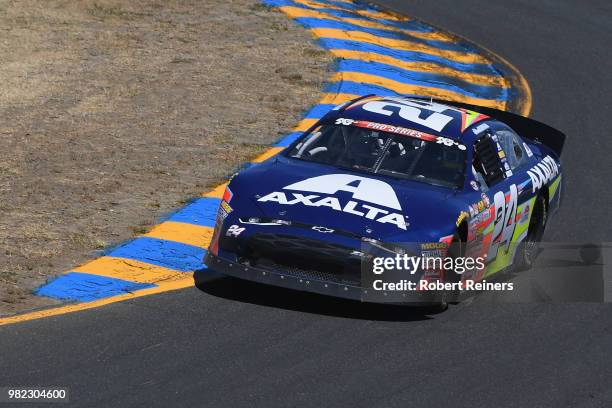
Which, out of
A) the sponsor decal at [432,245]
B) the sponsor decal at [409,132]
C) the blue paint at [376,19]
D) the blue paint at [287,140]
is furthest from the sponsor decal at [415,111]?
the blue paint at [376,19]

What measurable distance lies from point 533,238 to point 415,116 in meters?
1.56

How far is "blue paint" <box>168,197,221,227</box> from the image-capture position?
12.0 meters

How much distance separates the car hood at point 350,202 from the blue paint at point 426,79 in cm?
778

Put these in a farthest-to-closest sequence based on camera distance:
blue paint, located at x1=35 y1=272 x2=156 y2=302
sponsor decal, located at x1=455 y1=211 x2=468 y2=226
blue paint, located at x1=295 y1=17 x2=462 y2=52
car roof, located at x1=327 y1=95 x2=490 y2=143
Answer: blue paint, located at x1=295 y1=17 x2=462 y2=52, car roof, located at x1=327 y1=95 x2=490 y2=143, blue paint, located at x1=35 y1=272 x2=156 y2=302, sponsor decal, located at x1=455 y1=211 x2=468 y2=226

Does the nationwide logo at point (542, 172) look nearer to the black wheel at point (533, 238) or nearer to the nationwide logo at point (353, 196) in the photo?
the black wheel at point (533, 238)

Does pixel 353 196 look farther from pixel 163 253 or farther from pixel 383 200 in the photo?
pixel 163 253

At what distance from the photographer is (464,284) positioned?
10.0 m

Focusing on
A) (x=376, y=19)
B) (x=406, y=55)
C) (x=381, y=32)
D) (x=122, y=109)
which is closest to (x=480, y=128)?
(x=122, y=109)

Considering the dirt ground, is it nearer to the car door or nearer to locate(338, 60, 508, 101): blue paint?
locate(338, 60, 508, 101): blue paint

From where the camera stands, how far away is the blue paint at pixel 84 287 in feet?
32.6

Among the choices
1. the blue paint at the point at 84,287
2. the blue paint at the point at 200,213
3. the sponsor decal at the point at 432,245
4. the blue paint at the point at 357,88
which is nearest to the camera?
the sponsor decal at the point at 432,245

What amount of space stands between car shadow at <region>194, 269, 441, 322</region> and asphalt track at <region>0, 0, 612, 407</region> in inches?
0.7

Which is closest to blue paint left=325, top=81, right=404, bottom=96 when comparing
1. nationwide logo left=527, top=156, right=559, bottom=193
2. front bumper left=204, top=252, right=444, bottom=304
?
nationwide logo left=527, top=156, right=559, bottom=193

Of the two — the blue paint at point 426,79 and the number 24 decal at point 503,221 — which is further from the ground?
the number 24 decal at point 503,221
